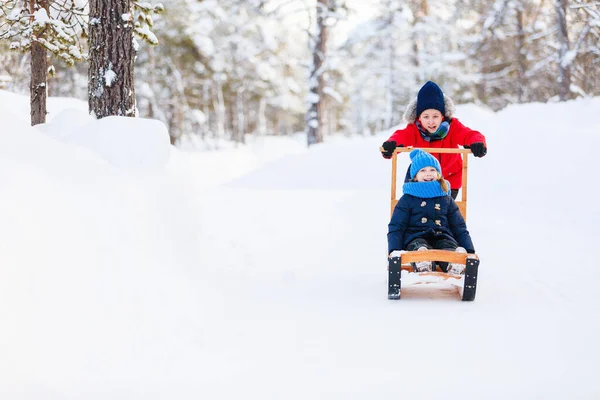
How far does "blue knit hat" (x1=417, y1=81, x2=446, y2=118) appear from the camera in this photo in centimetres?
546

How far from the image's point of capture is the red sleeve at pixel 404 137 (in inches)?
216

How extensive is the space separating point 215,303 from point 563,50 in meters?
16.7

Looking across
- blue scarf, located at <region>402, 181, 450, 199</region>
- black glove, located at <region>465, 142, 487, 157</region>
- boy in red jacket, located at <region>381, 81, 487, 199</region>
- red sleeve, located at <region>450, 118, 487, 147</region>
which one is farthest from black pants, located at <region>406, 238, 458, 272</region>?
red sleeve, located at <region>450, 118, 487, 147</region>

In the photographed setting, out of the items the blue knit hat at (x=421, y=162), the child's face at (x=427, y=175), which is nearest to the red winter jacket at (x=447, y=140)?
the blue knit hat at (x=421, y=162)

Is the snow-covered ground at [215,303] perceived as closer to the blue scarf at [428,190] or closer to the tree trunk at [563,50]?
the blue scarf at [428,190]

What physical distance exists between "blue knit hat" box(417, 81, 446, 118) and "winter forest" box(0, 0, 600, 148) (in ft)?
10.3

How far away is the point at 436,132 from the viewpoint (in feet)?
18.3

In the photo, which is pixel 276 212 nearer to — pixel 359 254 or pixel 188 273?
pixel 359 254

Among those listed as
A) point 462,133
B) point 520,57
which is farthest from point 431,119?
point 520,57

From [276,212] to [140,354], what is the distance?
5664mm


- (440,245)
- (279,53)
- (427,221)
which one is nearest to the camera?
(440,245)

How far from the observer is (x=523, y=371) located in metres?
3.03

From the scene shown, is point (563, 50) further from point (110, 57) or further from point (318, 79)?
point (110, 57)

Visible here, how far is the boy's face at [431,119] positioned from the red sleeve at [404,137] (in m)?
0.16
